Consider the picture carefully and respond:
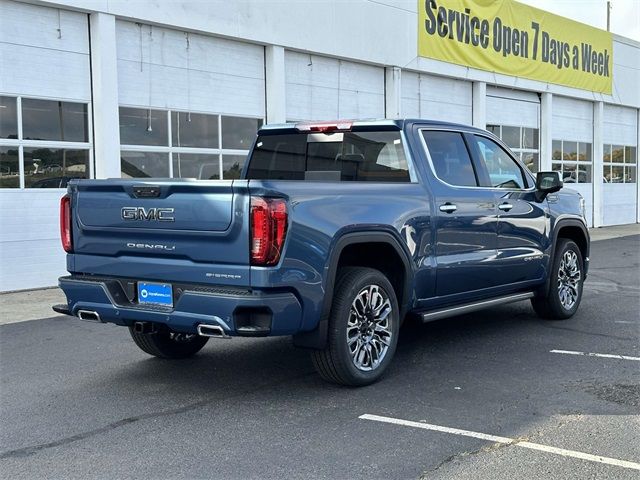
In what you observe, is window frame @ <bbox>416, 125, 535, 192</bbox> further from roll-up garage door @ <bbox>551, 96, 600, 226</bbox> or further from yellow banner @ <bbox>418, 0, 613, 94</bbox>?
roll-up garage door @ <bbox>551, 96, 600, 226</bbox>

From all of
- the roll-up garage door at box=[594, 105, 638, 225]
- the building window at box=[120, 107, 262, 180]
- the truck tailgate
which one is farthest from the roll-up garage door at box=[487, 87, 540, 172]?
the truck tailgate

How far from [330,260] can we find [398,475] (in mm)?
1664

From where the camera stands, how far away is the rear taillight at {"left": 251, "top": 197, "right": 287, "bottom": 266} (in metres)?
4.72

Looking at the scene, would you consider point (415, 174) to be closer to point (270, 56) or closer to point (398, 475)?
point (398, 475)

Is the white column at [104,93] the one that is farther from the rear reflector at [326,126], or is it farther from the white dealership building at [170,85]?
the rear reflector at [326,126]

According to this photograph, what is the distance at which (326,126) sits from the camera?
21.9 feet

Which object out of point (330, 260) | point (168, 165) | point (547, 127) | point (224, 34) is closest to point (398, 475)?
point (330, 260)

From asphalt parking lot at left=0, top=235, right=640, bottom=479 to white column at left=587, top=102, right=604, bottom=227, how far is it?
18.5 m

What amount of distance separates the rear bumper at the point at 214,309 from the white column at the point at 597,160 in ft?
72.6

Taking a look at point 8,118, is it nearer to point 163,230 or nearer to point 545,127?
point 163,230

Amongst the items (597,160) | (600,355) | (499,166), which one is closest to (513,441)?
(600,355)

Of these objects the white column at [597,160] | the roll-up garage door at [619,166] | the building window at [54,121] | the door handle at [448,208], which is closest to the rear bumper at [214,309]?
the door handle at [448,208]

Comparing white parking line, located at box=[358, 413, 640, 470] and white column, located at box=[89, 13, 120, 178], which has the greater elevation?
white column, located at box=[89, 13, 120, 178]

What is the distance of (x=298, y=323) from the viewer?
4.96m
